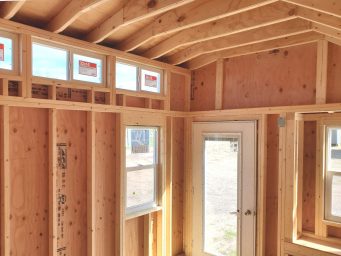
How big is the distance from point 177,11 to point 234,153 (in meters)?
2.06

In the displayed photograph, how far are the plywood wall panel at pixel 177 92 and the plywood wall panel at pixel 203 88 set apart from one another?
15cm

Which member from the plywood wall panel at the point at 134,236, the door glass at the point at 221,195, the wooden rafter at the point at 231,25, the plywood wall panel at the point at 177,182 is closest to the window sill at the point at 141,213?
the plywood wall panel at the point at 134,236

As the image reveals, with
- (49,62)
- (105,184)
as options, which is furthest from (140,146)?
(49,62)

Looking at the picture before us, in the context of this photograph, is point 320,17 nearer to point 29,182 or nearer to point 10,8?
point 10,8

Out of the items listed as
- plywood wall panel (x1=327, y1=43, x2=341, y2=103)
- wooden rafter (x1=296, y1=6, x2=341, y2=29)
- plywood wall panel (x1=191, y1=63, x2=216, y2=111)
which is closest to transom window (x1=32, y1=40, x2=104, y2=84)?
plywood wall panel (x1=191, y1=63, x2=216, y2=111)

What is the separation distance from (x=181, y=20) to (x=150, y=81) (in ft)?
4.27

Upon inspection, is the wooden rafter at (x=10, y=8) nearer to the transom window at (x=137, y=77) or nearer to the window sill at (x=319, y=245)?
the transom window at (x=137, y=77)

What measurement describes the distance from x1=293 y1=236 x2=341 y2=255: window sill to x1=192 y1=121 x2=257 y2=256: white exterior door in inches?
23.1

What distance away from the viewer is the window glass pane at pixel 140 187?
390 centimetres

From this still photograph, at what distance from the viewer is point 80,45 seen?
3.23 m

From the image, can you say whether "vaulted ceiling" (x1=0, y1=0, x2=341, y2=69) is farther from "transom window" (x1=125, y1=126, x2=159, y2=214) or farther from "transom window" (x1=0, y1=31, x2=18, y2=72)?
"transom window" (x1=125, y1=126, x2=159, y2=214)

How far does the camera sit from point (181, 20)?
2.99 meters

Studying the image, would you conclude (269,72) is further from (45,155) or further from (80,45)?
(45,155)

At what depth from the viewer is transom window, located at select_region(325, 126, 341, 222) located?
371 cm
